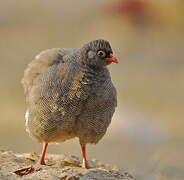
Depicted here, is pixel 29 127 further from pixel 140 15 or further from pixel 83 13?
pixel 83 13

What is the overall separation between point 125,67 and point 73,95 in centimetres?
1099

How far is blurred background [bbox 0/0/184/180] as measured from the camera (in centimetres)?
1279

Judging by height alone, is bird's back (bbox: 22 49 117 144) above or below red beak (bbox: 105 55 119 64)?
below

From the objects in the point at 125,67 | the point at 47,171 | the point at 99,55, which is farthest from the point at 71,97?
the point at 125,67

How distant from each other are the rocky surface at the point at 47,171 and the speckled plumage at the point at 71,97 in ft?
1.47

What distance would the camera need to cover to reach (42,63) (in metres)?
8.36

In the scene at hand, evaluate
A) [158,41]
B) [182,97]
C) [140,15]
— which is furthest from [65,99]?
[140,15]

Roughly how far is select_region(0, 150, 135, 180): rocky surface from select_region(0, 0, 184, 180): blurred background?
124cm

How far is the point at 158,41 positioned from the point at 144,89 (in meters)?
6.22

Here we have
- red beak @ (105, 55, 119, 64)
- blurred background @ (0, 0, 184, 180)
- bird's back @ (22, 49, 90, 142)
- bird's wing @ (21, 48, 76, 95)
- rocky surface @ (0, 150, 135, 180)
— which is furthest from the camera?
blurred background @ (0, 0, 184, 180)

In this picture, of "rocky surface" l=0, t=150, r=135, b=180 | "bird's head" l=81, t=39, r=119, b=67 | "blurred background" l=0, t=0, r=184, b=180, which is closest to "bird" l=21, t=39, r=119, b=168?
"bird's head" l=81, t=39, r=119, b=67

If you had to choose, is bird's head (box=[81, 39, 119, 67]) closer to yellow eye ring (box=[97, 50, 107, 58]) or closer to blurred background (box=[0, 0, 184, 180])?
yellow eye ring (box=[97, 50, 107, 58])

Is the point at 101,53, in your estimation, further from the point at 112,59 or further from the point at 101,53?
the point at 112,59

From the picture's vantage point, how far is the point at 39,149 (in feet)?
42.8
